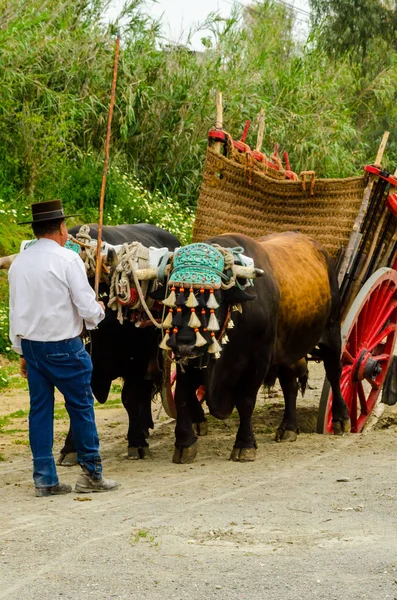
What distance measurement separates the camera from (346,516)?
18.8ft

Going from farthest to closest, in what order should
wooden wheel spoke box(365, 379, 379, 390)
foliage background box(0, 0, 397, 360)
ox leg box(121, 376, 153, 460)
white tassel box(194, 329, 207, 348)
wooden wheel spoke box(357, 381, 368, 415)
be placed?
1. foliage background box(0, 0, 397, 360)
2. wooden wheel spoke box(357, 381, 368, 415)
3. wooden wheel spoke box(365, 379, 379, 390)
4. ox leg box(121, 376, 153, 460)
5. white tassel box(194, 329, 207, 348)

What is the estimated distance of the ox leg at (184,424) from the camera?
24.3 feet

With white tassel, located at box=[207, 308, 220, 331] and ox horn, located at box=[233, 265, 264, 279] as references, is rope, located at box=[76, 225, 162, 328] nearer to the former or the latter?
white tassel, located at box=[207, 308, 220, 331]

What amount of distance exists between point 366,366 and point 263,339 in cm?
183

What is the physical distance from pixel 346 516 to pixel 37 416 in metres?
1.90

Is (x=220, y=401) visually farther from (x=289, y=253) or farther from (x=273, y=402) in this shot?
(x=273, y=402)

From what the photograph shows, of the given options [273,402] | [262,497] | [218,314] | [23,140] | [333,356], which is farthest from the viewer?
[23,140]

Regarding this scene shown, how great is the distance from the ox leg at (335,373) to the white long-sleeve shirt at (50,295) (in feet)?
10.5

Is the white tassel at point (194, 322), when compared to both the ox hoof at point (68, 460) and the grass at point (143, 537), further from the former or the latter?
the grass at point (143, 537)

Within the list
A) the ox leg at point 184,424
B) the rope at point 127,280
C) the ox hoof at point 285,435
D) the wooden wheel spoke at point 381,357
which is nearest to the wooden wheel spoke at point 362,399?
the wooden wheel spoke at point 381,357

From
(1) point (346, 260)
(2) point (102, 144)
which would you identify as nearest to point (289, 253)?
(1) point (346, 260)

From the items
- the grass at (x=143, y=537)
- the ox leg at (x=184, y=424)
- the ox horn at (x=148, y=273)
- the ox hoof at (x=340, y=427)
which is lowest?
the ox hoof at (x=340, y=427)

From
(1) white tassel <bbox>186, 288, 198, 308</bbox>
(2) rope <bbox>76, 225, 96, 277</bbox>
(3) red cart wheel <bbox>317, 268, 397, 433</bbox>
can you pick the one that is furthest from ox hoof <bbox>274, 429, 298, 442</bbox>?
(2) rope <bbox>76, 225, 96, 277</bbox>

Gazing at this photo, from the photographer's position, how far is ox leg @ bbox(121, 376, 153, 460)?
7.67m
